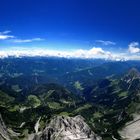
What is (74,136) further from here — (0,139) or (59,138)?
(0,139)

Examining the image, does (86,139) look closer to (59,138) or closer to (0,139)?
(59,138)

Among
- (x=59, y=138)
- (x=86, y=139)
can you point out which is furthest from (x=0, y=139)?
(x=86, y=139)

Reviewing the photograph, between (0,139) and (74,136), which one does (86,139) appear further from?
(0,139)

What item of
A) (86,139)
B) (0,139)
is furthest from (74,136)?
(0,139)

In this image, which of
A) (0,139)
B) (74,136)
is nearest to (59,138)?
(74,136)
